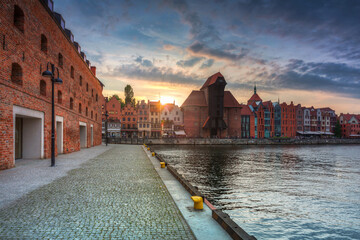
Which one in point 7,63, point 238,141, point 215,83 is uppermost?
point 215,83

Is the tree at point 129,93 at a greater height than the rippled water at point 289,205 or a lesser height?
greater

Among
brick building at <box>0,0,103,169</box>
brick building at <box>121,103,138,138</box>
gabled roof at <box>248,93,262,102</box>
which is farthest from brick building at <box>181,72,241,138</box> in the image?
brick building at <box>0,0,103,169</box>

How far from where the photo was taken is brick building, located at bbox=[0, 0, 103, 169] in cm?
1298

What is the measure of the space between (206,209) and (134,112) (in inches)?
2941

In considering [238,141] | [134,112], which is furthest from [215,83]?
[134,112]

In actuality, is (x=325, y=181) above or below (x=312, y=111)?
below

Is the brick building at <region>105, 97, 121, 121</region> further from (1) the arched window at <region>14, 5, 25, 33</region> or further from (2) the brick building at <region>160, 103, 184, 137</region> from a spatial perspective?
(1) the arched window at <region>14, 5, 25, 33</region>

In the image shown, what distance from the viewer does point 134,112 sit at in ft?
261

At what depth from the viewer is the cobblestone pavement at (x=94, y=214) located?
4973 millimetres

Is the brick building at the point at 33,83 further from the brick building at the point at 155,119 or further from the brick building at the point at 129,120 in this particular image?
the brick building at the point at 155,119

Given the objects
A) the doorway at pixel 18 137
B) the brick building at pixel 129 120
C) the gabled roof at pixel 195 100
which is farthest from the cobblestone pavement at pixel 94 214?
the brick building at pixel 129 120

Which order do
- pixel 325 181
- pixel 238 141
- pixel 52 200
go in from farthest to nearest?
pixel 238 141 → pixel 325 181 → pixel 52 200

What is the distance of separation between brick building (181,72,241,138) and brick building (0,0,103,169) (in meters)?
48.7

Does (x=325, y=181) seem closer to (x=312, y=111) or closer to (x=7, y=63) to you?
(x=7, y=63)
